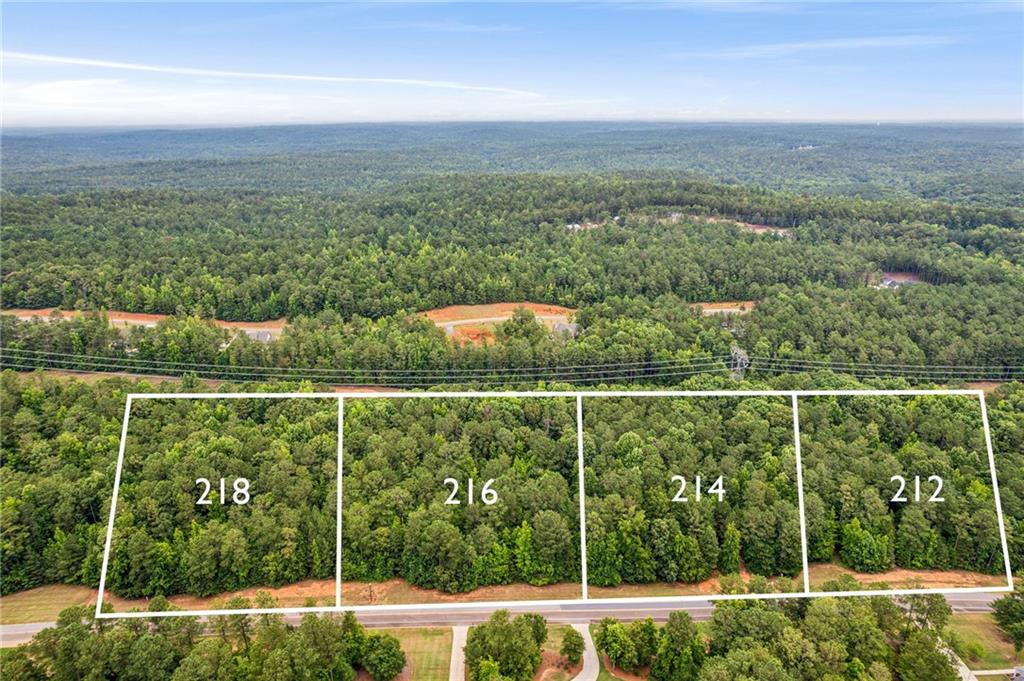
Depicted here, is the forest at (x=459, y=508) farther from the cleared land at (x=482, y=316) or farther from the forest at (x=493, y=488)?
the cleared land at (x=482, y=316)

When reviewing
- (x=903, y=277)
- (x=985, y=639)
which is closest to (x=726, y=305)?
(x=903, y=277)

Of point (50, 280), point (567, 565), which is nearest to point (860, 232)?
point (567, 565)

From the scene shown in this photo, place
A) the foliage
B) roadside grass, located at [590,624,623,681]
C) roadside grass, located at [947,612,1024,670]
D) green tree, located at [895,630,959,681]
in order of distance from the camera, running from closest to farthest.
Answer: green tree, located at [895,630,959,681], the foliage, roadside grass, located at [590,624,623,681], roadside grass, located at [947,612,1024,670]

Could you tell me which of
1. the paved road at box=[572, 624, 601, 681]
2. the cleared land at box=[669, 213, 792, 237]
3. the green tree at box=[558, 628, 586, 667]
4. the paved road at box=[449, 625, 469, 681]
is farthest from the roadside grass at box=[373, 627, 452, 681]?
the cleared land at box=[669, 213, 792, 237]

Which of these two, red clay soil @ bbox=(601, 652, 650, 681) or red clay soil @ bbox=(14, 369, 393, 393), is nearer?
red clay soil @ bbox=(601, 652, 650, 681)

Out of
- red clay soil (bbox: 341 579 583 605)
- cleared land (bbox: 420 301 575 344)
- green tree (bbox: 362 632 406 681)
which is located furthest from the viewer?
cleared land (bbox: 420 301 575 344)

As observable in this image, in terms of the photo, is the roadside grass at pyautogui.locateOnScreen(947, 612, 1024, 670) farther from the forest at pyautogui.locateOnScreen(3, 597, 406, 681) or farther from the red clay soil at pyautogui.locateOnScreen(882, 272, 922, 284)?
the red clay soil at pyautogui.locateOnScreen(882, 272, 922, 284)
